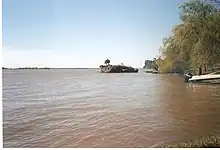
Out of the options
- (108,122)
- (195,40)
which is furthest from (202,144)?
(195,40)

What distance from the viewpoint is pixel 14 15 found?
135 inches

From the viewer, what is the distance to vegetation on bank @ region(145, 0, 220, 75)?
4766 millimetres

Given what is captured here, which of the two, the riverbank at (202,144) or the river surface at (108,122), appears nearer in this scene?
the riverbank at (202,144)

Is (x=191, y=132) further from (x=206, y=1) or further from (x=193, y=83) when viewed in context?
(x=193, y=83)

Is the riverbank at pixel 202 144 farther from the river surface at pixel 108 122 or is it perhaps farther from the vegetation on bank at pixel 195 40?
the vegetation on bank at pixel 195 40

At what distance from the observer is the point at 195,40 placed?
5.38 metres

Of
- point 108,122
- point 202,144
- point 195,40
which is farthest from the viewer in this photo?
point 195,40

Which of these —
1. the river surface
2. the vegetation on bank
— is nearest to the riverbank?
the river surface

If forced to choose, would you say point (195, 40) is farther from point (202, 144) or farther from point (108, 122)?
point (202, 144)

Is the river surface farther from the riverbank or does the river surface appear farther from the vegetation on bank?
the vegetation on bank

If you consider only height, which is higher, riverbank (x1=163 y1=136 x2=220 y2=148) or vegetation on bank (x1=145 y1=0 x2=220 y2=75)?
vegetation on bank (x1=145 y1=0 x2=220 y2=75)

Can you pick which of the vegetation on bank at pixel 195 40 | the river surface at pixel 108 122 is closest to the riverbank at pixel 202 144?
the river surface at pixel 108 122

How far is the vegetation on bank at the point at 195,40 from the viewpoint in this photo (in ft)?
15.6

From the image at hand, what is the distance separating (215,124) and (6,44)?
228 cm
